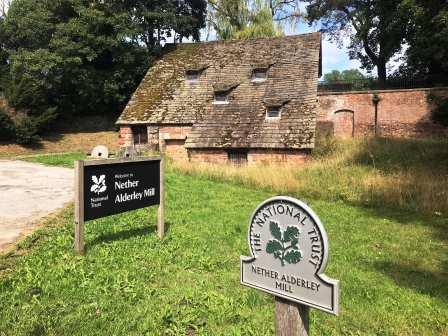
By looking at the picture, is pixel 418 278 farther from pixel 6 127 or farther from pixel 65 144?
pixel 65 144

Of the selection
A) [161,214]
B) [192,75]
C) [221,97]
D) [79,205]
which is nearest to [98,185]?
[79,205]

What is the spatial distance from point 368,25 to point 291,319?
37.2m

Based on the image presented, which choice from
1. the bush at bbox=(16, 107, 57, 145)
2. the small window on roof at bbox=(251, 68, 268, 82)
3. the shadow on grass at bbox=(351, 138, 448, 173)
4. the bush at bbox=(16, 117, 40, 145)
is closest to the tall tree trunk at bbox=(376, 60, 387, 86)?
the shadow on grass at bbox=(351, 138, 448, 173)

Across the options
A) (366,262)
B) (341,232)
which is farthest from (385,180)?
(366,262)

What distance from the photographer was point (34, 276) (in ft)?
16.7

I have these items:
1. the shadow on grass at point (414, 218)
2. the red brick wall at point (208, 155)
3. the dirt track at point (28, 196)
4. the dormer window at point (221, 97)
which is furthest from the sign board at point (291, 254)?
the dormer window at point (221, 97)

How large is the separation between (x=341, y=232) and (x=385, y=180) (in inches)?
199

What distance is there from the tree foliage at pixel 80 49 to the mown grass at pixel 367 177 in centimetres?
1499

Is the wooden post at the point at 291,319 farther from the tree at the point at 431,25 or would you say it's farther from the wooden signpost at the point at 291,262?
the tree at the point at 431,25

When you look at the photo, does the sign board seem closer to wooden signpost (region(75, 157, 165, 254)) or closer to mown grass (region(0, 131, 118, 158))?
wooden signpost (region(75, 157, 165, 254))

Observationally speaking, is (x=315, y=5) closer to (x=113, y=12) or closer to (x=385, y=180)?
(x=113, y=12)

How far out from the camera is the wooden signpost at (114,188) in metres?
5.84

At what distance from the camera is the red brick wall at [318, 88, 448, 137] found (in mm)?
26234

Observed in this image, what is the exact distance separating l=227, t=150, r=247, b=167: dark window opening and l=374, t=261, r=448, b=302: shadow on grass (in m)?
15.0
